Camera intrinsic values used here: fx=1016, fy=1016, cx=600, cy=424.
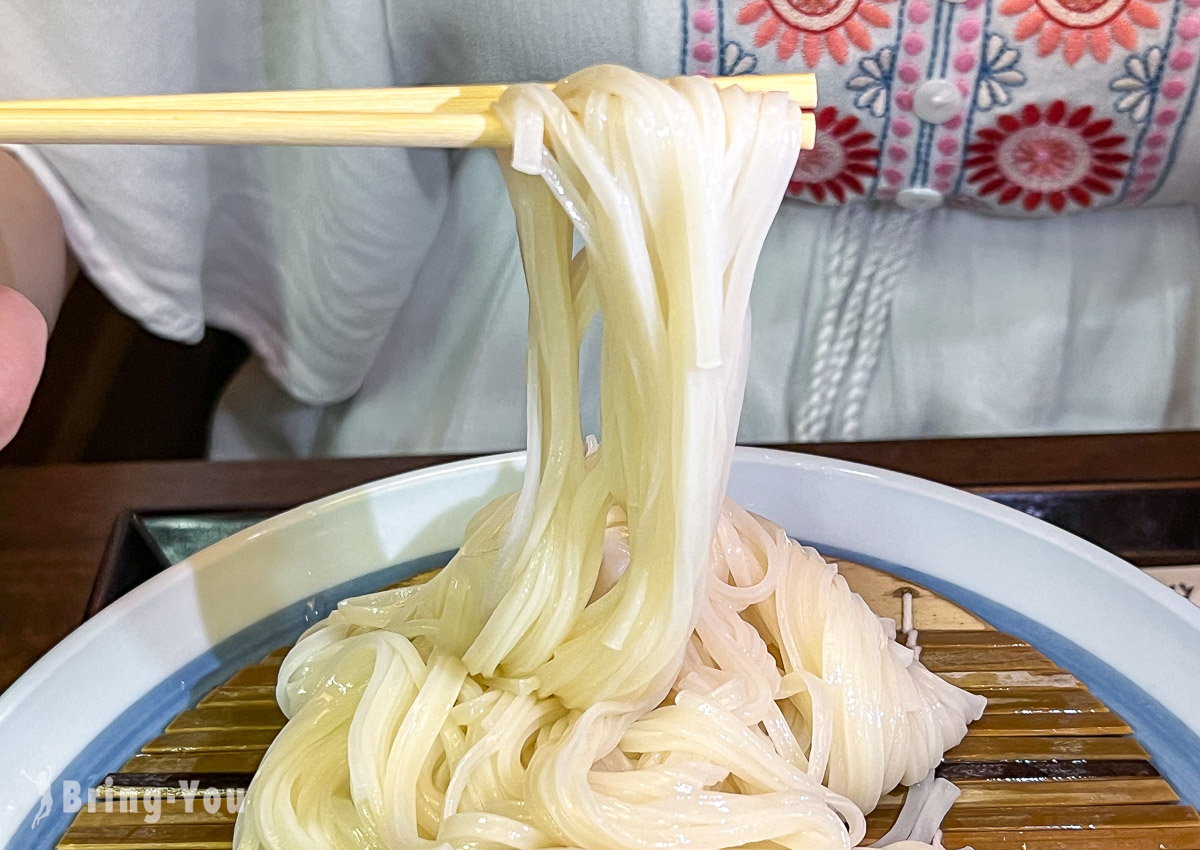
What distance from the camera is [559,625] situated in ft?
2.93

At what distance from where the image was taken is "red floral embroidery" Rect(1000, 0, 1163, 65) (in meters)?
1.12

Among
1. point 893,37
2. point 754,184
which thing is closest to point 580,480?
point 754,184

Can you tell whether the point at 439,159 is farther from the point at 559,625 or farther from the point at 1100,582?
the point at 1100,582

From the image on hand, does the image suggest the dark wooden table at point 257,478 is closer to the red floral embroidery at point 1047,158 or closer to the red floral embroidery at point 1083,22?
the red floral embroidery at point 1047,158

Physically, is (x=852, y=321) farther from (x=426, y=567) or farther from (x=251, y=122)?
(x=251, y=122)

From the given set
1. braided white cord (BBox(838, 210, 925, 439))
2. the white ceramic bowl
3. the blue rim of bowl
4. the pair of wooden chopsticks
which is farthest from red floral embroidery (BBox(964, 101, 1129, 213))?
the pair of wooden chopsticks

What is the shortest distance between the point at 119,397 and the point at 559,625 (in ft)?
3.85

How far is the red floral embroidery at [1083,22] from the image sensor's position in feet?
3.66

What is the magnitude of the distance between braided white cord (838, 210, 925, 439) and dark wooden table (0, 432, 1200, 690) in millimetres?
244

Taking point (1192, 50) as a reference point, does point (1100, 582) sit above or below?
below

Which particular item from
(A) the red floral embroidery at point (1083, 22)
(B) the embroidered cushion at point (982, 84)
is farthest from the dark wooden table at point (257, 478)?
(A) the red floral embroidery at point (1083, 22)

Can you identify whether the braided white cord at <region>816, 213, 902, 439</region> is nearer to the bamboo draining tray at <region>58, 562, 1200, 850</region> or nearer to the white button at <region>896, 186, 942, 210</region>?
the white button at <region>896, 186, 942, 210</region>

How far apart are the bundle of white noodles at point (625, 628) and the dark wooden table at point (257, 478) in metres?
0.25

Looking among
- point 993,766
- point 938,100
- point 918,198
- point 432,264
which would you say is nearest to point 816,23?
point 938,100
